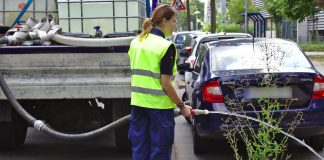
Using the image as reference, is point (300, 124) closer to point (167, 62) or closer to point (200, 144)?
point (200, 144)

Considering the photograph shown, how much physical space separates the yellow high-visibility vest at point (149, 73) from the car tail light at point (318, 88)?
241 centimetres

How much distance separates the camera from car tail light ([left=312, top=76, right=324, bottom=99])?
664 cm

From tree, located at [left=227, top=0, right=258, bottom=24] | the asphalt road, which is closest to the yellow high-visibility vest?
the asphalt road

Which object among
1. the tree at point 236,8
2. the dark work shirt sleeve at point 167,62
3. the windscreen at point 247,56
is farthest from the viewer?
the tree at point 236,8

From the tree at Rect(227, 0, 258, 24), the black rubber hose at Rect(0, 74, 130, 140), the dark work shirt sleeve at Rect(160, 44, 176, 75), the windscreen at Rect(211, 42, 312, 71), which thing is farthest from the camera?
the tree at Rect(227, 0, 258, 24)

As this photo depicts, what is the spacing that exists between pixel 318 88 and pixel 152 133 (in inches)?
103

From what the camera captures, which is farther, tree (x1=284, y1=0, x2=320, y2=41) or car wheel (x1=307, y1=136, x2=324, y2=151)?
tree (x1=284, y1=0, x2=320, y2=41)

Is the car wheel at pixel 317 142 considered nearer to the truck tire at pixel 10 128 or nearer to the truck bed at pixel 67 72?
the truck bed at pixel 67 72

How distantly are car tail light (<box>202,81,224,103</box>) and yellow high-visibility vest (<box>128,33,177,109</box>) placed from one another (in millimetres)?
1743

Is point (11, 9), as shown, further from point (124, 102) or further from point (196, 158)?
point (196, 158)

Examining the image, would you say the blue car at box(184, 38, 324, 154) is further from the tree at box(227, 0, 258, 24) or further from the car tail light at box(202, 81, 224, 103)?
the tree at box(227, 0, 258, 24)

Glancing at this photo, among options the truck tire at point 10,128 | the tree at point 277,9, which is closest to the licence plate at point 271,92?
the truck tire at point 10,128

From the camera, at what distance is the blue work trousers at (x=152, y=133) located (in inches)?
191

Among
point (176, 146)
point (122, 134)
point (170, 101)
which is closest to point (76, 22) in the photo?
point (122, 134)
